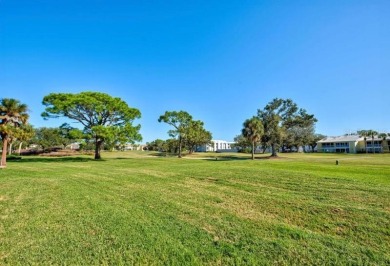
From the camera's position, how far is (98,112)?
36.3 metres

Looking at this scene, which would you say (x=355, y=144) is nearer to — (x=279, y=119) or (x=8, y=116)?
(x=279, y=119)

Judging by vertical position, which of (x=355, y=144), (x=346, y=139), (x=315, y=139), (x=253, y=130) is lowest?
(x=355, y=144)

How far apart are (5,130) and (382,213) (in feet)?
93.8

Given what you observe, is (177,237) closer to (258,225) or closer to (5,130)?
(258,225)

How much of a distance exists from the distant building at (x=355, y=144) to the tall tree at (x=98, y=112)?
81386mm

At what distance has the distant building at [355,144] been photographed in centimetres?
8753

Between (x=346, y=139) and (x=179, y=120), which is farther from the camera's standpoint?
(x=346, y=139)

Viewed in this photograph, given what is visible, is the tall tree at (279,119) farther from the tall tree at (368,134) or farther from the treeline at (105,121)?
the tall tree at (368,134)

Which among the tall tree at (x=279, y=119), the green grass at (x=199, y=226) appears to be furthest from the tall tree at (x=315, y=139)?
the green grass at (x=199, y=226)

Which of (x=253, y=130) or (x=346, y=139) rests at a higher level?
(x=346, y=139)

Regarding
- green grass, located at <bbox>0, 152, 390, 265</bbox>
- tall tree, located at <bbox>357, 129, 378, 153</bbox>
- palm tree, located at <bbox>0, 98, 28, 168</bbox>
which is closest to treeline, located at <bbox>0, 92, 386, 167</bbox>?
palm tree, located at <bbox>0, 98, 28, 168</bbox>

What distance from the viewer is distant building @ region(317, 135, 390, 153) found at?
8753 cm

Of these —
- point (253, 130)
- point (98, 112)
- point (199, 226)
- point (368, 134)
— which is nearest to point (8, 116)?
point (98, 112)

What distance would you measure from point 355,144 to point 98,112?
293ft
